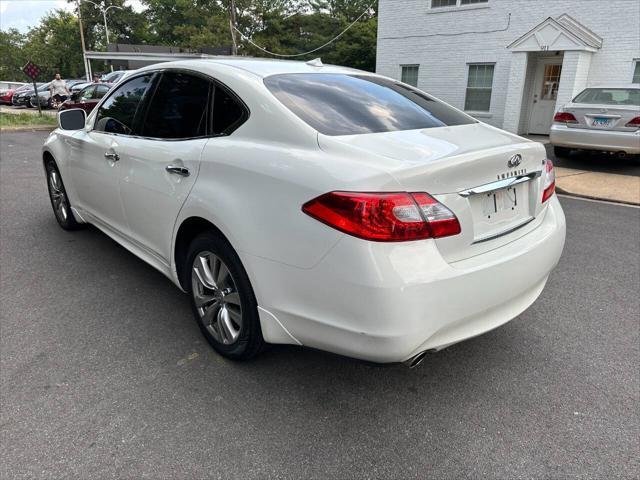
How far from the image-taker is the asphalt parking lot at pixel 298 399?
211cm

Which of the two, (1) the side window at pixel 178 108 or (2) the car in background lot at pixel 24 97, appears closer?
(1) the side window at pixel 178 108

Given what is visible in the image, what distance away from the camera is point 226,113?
2.68 m

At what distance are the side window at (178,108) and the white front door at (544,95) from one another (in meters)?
13.5

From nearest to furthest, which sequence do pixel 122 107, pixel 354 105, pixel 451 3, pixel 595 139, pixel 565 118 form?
1. pixel 354 105
2. pixel 122 107
3. pixel 595 139
4. pixel 565 118
5. pixel 451 3

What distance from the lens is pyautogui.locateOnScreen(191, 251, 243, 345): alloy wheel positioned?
2.62 meters

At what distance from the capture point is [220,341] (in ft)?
9.20

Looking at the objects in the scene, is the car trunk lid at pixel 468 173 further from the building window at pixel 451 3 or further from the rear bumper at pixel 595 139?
the building window at pixel 451 3

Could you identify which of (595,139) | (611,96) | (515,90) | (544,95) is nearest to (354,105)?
(595,139)

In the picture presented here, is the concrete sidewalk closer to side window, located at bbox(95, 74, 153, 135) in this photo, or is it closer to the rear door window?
side window, located at bbox(95, 74, 153, 135)

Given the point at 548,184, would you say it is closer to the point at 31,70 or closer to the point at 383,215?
the point at 383,215

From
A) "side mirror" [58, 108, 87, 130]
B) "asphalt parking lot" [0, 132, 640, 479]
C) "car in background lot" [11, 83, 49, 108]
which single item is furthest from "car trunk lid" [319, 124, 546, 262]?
"car in background lot" [11, 83, 49, 108]

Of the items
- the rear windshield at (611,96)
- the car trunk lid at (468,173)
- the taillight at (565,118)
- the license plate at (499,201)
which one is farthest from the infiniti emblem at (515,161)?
the rear windshield at (611,96)

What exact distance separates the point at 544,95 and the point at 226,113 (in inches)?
556

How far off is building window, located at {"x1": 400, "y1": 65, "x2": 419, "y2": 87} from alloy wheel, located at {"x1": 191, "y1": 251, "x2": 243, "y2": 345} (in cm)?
1520
